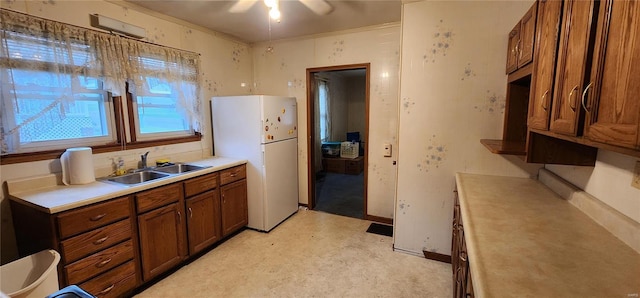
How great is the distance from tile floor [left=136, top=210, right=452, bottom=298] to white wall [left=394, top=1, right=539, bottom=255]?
1.15 feet

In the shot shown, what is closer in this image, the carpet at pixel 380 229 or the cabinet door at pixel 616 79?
the cabinet door at pixel 616 79

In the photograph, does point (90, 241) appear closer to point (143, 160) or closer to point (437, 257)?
point (143, 160)

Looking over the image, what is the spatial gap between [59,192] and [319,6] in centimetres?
249

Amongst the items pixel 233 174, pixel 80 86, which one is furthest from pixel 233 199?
pixel 80 86

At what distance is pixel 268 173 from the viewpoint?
311 centimetres

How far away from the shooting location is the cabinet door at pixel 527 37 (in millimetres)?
1516

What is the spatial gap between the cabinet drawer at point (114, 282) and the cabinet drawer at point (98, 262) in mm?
42

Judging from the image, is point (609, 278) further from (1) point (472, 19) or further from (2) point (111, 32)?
(2) point (111, 32)

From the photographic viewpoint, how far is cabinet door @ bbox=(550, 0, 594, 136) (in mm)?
929

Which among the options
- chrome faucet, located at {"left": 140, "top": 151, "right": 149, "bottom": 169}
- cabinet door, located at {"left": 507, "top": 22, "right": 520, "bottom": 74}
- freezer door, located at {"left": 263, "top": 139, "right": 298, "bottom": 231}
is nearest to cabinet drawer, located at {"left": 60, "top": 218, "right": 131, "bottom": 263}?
chrome faucet, located at {"left": 140, "top": 151, "right": 149, "bottom": 169}

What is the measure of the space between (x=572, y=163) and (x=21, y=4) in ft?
11.7

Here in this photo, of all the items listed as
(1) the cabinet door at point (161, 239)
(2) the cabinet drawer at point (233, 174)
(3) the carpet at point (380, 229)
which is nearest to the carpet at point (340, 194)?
(3) the carpet at point (380, 229)

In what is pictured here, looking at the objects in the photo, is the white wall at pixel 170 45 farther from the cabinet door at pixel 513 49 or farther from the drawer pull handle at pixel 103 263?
the cabinet door at pixel 513 49

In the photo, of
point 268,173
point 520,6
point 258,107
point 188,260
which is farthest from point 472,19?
point 188,260
